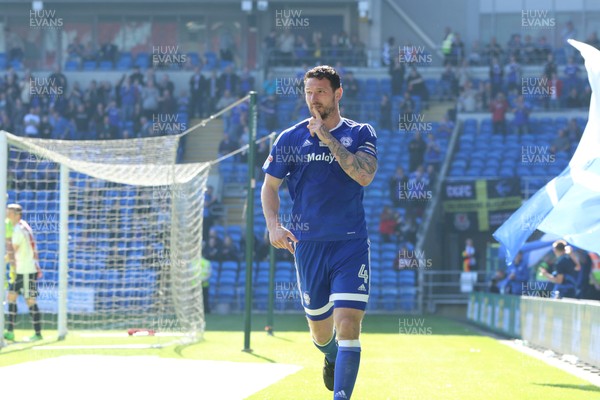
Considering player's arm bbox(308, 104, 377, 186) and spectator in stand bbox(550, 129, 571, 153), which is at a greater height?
spectator in stand bbox(550, 129, 571, 153)

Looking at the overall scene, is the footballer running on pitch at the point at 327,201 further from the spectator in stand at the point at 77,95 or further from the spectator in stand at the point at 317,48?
the spectator in stand at the point at 317,48

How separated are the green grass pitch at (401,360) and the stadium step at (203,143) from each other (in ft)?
41.8

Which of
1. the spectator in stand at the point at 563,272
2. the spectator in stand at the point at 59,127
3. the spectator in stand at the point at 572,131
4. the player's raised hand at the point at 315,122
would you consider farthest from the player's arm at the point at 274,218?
the spectator in stand at the point at 59,127

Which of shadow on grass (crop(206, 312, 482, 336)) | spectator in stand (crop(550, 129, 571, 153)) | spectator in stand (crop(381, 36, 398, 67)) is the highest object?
spectator in stand (crop(381, 36, 398, 67))

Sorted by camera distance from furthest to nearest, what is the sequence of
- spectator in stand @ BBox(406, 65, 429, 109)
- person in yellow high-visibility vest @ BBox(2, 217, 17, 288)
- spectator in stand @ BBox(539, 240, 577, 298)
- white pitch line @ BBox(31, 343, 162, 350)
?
spectator in stand @ BBox(406, 65, 429, 109), spectator in stand @ BBox(539, 240, 577, 298), person in yellow high-visibility vest @ BBox(2, 217, 17, 288), white pitch line @ BBox(31, 343, 162, 350)

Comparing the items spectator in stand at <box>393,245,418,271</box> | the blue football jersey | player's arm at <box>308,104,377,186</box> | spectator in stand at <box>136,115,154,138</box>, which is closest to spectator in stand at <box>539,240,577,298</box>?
spectator in stand at <box>393,245,418,271</box>

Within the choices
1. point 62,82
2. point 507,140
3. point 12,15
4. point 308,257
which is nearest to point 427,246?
point 507,140

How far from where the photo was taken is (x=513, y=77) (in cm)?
3681

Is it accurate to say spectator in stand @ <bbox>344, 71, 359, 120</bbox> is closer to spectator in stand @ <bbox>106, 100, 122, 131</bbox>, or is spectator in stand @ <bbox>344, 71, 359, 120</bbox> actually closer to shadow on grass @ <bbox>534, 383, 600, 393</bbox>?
spectator in stand @ <bbox>106, 100, 122, 131</bbox>

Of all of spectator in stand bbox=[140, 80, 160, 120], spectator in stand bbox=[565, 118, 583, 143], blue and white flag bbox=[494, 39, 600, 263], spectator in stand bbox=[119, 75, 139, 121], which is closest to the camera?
blue and white flag bbox=[494, 39, 600, 263]

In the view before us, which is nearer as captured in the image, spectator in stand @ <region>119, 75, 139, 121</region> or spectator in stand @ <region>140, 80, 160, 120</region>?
spectator in stand @ <region>140, 80, 160, 120</region>

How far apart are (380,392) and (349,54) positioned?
29087mm

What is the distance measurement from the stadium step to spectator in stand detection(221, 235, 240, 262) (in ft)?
16.8

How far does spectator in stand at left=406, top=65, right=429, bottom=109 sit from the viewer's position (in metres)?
36.1
